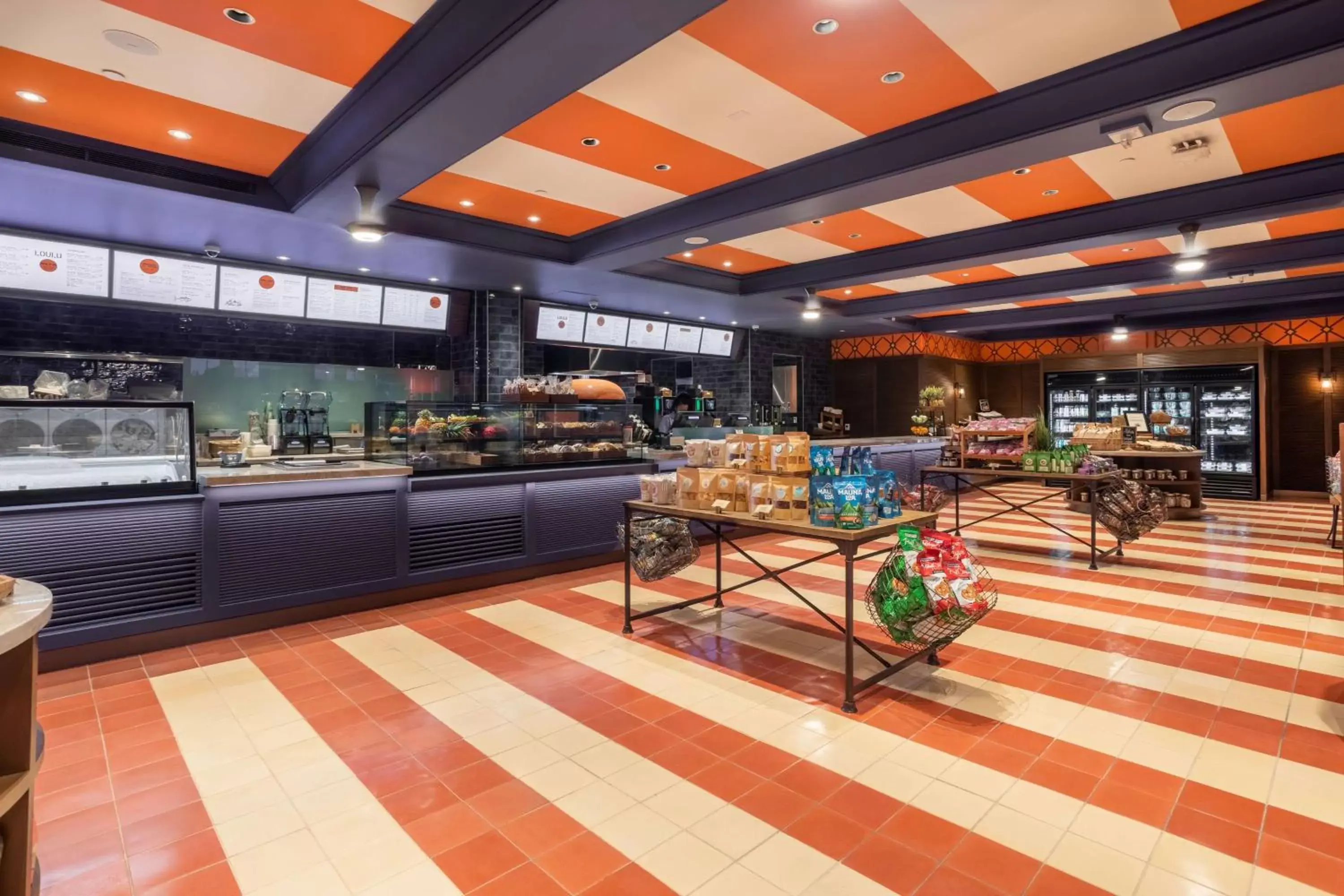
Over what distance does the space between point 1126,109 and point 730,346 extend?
7227mm

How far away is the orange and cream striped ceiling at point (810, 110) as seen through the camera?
278 cm

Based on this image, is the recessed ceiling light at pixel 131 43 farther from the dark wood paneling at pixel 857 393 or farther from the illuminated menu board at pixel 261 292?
the dark wood paneling at pixel 857 393

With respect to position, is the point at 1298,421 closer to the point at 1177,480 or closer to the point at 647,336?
the point at 1177,480

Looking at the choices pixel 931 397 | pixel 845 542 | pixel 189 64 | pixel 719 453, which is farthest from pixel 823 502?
pixel 931 397

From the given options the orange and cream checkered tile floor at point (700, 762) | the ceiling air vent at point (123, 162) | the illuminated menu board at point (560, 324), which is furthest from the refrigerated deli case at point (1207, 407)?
the ceiling air vent at point (123, 162)

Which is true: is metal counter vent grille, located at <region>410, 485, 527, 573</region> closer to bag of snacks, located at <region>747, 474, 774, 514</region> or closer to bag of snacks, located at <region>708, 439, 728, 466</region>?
bag of snacks, located at <region>708, 439, 728, 466</region>

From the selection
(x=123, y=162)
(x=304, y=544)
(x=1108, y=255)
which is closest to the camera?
(x=123, y=162)

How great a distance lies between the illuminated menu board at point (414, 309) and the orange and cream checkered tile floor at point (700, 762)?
352 centimetres

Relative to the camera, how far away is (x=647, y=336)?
9055mm

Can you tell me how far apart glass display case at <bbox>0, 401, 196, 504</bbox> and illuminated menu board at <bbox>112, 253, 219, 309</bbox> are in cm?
206

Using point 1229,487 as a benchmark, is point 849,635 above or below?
below

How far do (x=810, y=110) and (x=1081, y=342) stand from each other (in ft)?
34.7

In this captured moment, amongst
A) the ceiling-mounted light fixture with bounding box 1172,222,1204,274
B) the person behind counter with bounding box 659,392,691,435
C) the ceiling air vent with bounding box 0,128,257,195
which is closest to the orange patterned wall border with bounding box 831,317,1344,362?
the person behind counter with bounding box 659,392,691,435

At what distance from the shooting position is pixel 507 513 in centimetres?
535
